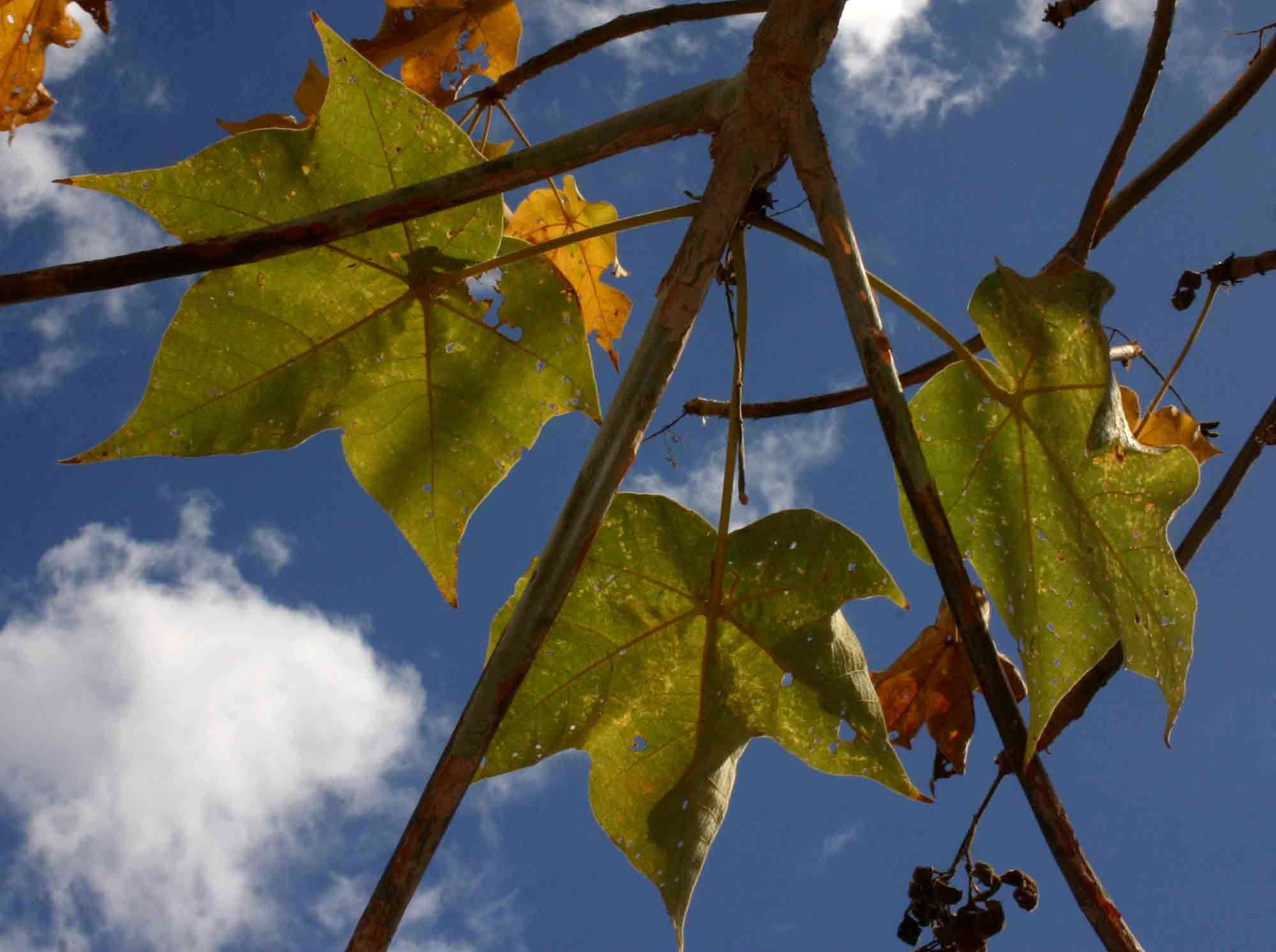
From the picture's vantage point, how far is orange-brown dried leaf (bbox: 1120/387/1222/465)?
4.79ft

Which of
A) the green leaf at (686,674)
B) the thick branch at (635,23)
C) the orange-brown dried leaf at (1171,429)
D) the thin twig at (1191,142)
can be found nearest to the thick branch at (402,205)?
the green leaf at (686,674)

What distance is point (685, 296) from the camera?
771 millimetres

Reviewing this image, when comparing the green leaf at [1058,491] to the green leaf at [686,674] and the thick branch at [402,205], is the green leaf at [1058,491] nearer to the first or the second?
the green leaf at [686,674]

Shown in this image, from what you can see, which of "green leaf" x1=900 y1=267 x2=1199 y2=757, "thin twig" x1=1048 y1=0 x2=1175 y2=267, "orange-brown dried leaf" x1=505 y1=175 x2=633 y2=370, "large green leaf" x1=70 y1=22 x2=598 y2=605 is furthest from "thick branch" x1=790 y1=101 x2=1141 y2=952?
"orange-brown dried leaf" x1=505 y1=175 x2=633 y2=370

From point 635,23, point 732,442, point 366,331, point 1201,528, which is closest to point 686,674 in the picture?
point 732,442

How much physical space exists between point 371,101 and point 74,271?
0.32 meters

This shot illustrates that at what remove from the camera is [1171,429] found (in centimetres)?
148

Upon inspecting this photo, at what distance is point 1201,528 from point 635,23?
781mm

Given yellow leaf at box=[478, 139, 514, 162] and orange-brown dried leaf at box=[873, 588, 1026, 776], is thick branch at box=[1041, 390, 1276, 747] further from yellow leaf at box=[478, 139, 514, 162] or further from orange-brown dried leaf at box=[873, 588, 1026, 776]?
yellow leaf at box=[478, 139, 514, 162]

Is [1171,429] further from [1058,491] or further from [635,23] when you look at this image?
[635,23]

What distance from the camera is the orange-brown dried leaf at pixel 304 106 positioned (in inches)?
52.3

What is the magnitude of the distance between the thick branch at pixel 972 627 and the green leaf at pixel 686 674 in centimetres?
25

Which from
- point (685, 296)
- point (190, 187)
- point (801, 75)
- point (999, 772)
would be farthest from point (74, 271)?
point (999, 772)

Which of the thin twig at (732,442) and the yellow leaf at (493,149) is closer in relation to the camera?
the thin twig at (732,442)
